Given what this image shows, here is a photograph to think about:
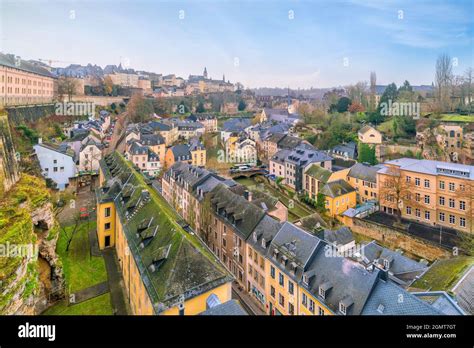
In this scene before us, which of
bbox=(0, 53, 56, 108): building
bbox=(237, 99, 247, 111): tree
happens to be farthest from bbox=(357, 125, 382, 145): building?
bbox=(237, 99, 247, 111): tree

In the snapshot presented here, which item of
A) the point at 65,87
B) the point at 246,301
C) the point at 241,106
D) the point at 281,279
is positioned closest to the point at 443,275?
the point at 281,279

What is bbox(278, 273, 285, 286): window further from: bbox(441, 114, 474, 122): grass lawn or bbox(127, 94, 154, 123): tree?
bbox(127, 94, 154, 123): tree

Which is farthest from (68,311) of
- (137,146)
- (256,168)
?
(256,168)

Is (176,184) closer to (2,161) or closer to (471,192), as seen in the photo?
(2,161)

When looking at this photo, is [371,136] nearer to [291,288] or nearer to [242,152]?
[242,152]

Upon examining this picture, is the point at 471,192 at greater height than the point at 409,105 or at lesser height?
lesser

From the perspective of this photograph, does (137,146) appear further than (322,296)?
Yes
